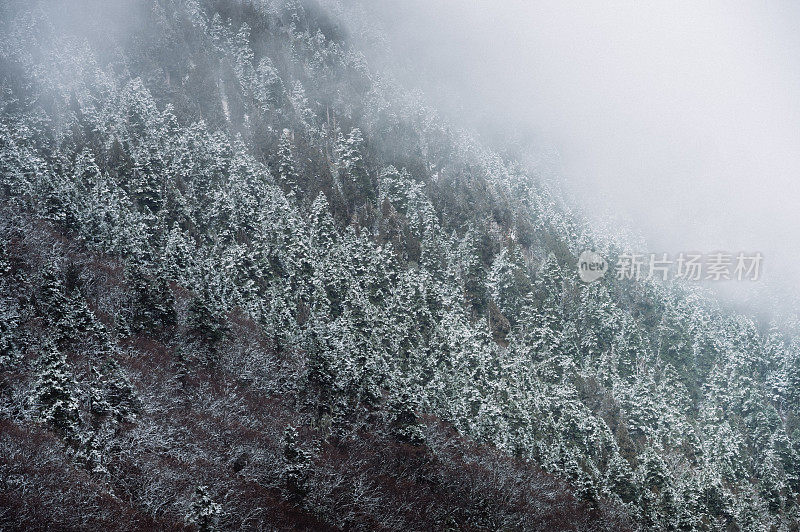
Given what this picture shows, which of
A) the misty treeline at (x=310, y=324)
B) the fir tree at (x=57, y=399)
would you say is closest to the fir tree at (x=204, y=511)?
the misty treeline at (x=310, y=324)

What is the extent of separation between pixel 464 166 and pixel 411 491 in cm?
12404

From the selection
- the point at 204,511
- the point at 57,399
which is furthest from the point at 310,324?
the point at 204,511

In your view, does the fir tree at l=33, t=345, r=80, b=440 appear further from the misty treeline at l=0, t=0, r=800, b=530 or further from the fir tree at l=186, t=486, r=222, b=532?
the fir tree at l=186, t=486, r=222, b=532

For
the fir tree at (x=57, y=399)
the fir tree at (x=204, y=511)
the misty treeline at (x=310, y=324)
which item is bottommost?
the fir tree at (x=204, y=511)

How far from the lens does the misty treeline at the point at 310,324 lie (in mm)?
53906

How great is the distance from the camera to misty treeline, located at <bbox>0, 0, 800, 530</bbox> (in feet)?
177

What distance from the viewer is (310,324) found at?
100500 mm

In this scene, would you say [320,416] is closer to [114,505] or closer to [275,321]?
[275,321]

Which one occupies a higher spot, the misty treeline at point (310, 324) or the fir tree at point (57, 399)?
the misty treeline at point (310, 324)

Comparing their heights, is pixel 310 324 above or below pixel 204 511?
above

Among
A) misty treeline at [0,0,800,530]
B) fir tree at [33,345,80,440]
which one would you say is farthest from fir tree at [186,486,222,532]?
fir tree at [33,345,80,440]

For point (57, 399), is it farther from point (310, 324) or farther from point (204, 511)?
point (310, 324)

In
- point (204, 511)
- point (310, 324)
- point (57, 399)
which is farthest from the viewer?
point (310, 324)

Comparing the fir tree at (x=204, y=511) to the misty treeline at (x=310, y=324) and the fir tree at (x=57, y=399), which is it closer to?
the misty treeline at (x=310, y=324)
